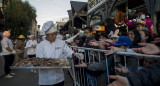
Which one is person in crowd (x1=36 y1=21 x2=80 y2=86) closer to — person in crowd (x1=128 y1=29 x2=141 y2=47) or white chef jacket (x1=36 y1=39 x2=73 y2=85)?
white chef jacket (x1=36 y1=39 x2=73 y2=85)

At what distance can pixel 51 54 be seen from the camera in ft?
9.99

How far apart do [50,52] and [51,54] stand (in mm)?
51

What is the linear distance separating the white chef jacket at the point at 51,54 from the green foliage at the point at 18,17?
25849mm

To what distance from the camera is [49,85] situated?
2.88m

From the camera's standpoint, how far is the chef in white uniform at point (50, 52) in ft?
9.34

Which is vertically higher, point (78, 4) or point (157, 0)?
point (78, 4)

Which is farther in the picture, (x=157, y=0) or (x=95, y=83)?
(x=157, y=0)

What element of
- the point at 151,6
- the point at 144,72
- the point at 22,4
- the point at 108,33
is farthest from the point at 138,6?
the point at 22,4

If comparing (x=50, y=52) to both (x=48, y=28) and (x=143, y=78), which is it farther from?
(x=143, y=78)

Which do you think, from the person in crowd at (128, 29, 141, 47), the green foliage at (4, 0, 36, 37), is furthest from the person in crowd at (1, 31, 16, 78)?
the green foliage at (4, 0, 36, 37)

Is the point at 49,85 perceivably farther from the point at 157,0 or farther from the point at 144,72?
the point at 157,0

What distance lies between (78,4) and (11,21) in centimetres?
1482

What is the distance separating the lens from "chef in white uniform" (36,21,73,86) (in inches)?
112

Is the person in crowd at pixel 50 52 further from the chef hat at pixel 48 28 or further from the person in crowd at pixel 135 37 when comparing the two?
the person in crowd at pixel 135 37
